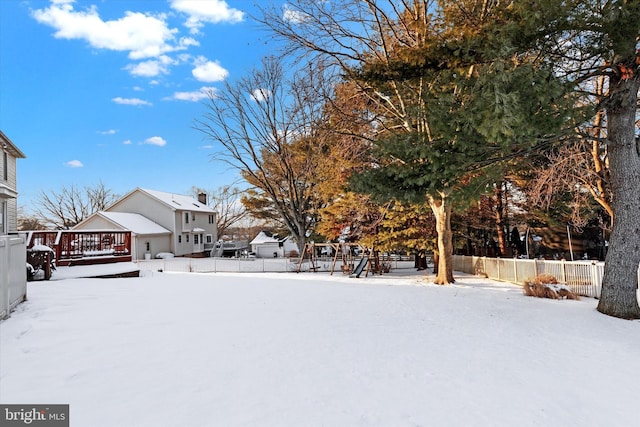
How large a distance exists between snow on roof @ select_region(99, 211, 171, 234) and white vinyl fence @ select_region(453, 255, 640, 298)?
26.1 meters

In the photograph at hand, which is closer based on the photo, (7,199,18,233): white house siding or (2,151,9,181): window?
(2,151,9,181): window

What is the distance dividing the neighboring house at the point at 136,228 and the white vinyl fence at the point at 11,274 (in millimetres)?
23465

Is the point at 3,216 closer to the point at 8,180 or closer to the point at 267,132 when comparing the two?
the point at 8,180

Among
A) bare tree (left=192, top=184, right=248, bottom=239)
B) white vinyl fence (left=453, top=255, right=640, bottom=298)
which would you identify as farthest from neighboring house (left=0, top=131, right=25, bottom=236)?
bare tree (left=192, top=184, right=248, bottom=239)

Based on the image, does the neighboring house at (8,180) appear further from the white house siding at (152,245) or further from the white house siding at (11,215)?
the white house siding at (152,245)

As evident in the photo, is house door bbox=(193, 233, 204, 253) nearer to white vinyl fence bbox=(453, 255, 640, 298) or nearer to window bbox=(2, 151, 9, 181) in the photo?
window bbox=(2, 151, 9, 181)

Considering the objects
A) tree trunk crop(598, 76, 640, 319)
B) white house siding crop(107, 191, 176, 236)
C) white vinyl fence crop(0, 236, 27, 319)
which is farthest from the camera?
white house siding crop(107, 191, 176, 236)

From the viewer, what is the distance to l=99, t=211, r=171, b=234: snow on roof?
29177 mm

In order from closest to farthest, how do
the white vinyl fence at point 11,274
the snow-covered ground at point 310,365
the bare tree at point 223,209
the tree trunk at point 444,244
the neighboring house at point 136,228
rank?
the snow-covered ground at point 310,365 < the white vinyl fence at point 11,274 < the tree trunk at point 444,244 < the neighboring house at point 136,228 < the bare tree at point 223,209

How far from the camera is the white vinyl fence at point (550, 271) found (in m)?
10.2

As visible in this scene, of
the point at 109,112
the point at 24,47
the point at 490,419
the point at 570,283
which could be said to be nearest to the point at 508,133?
the point at 490,419

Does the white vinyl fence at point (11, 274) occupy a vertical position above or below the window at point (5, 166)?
below

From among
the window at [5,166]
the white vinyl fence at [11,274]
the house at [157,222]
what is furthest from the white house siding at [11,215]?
the white vinyl fence at [11,274]

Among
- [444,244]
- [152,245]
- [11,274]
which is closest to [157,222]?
[152,245]
